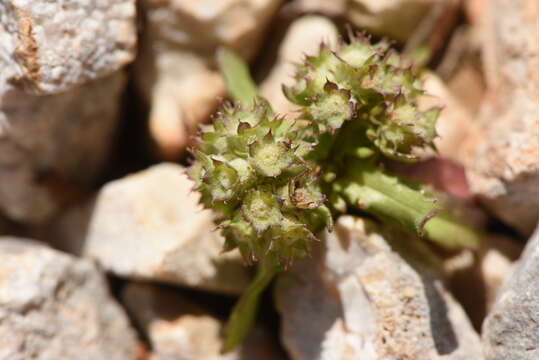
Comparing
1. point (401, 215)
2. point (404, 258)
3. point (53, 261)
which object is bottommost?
point (53, 261)

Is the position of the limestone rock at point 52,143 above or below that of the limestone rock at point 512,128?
below

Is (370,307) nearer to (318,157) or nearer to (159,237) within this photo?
(318,157)

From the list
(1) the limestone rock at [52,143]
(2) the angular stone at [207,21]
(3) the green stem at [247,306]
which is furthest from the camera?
(2) the angular stone at [207,21]

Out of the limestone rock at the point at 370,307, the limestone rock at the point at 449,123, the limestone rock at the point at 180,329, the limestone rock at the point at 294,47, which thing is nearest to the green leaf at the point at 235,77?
the limestone rock at the point at 294,47

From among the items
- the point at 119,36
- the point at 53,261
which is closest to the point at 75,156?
the point at 53,261

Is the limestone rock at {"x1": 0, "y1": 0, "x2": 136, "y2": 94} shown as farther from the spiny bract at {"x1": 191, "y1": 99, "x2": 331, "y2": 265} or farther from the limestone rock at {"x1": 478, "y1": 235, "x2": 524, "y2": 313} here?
the limestone rock at {"x1": 478, "y1": 235, "x2": 524, "y2": 313}

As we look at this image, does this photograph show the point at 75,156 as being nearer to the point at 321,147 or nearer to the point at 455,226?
the point at 321,147

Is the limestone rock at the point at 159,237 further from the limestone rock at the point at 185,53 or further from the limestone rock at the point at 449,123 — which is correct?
the limestone rock at the point at 449,123

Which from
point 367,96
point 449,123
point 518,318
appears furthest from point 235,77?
point 518,318
